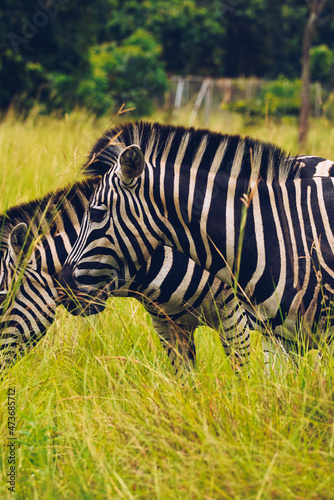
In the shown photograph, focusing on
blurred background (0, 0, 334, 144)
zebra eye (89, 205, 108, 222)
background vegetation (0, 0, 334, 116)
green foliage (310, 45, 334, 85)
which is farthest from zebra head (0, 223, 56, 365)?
green foliage (310, 45, 334, 85)

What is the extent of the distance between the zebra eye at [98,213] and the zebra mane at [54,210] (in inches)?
15.2

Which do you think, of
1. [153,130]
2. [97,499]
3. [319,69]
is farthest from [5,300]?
[319,69]

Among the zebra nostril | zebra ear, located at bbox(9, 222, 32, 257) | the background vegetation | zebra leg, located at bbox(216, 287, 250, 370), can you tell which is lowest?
zebra leg, located at bbox(216, 287, 250, 370)

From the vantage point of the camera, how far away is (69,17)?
1168 cm

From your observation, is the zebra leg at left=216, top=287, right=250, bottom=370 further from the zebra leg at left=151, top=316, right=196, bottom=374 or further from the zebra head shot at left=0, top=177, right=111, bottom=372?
the zebra head shot at left=0, top=177, right=111, bottom=372

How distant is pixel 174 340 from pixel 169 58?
26.7 meters

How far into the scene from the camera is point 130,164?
7.68 ft

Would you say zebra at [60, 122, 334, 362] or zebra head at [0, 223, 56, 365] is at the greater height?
zebra at [60, 122, 334, 362]

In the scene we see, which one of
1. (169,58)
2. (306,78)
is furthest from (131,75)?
(169,58)

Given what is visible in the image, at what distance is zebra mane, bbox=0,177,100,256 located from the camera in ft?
9.46

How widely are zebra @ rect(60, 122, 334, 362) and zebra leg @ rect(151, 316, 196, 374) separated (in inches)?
15.2

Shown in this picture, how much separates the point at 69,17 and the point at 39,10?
848 millimetres

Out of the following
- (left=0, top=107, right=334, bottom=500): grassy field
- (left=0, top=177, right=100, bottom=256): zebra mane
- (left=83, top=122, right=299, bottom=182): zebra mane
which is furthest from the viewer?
(left=0, top=177, right=100, bottom=256): zebra mane

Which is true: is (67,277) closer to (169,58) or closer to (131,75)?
(131,75)
